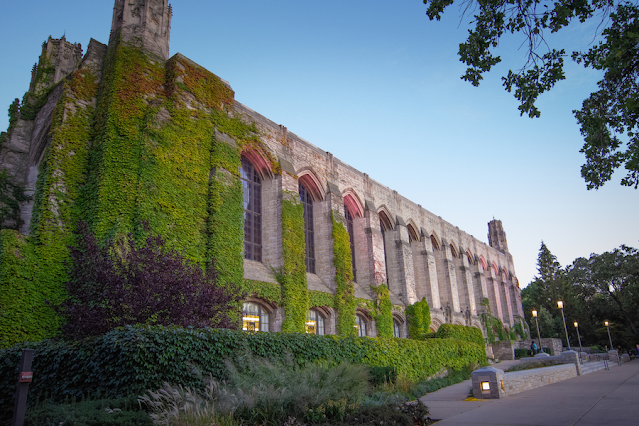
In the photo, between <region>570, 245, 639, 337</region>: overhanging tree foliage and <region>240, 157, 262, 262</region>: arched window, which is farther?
<region>570, 245, 639, 337</region>: overhanging tree foliage

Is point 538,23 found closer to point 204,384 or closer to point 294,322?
point 204,384

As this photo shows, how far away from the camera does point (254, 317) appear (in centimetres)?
1916

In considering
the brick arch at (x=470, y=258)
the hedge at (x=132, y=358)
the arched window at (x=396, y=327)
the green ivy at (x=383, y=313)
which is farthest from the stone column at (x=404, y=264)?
the hedge at (x=132, y=358)

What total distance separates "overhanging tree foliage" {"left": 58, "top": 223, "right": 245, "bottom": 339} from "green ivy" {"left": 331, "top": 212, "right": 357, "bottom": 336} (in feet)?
35.2

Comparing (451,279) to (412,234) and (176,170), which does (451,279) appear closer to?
(412,234)

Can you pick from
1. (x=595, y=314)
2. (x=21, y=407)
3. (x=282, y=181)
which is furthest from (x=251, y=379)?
(x=595, y=314)

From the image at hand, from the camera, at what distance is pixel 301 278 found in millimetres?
20922

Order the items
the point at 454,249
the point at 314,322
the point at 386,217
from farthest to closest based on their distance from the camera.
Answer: the point at 454,249 → the point at 386,217 → the point at 314,322

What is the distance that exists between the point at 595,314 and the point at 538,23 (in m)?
58.5

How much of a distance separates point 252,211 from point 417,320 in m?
13.7

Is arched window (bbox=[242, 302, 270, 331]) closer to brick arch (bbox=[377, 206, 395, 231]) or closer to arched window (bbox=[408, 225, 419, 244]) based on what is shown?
brick arch (bbox=[377, 206, 395, 231])

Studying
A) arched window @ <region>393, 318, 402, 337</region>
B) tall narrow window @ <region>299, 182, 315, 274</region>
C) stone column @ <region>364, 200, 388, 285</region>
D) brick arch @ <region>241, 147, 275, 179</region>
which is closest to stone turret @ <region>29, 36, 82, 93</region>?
brick arch @ <region>241, 147, 275, 179</region>

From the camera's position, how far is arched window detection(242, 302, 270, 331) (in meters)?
18.8

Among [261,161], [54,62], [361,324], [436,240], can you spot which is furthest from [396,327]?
[54,62]
